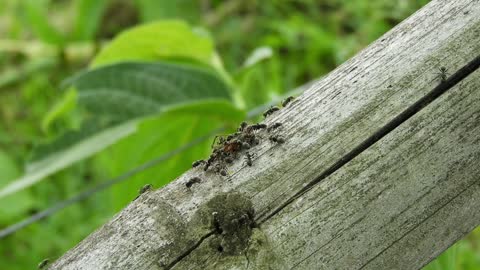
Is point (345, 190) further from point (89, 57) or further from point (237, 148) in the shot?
point (89, 57)

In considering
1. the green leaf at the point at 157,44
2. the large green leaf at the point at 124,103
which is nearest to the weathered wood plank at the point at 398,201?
the large green leaf at the point at 124,103

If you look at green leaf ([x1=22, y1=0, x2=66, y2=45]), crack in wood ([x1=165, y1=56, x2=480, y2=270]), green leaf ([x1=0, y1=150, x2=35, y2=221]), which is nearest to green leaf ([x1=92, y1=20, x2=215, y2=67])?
crack in wood ([x1=165, y1=56, x2=480, y2=270])

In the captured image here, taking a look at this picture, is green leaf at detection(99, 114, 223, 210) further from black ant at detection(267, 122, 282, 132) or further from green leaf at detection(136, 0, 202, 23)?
green leaf at detection(136, 0, 202, 23)

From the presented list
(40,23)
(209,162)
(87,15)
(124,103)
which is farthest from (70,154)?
(87,15)

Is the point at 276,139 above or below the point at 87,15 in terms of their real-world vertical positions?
below

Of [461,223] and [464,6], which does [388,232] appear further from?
[464,6]

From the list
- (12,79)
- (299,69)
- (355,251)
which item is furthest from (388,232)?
(12,79)
